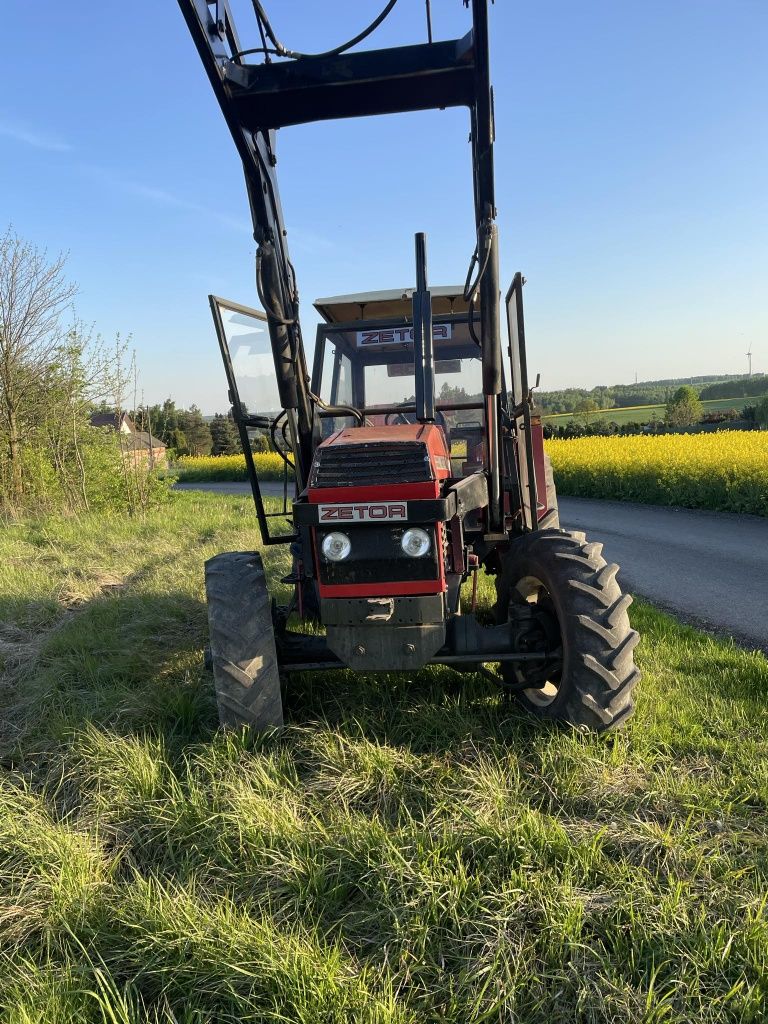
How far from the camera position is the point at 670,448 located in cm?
1555

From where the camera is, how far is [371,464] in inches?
119

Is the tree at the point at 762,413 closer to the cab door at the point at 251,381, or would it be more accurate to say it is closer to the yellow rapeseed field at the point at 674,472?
the yellow rapeseed field at the point at 674,472

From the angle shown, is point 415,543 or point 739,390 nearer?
point 415,543

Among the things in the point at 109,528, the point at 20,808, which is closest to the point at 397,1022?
the point at 20,808

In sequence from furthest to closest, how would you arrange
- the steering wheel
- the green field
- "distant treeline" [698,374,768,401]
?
1. "distant treeline" [698,374,768,401]
2. the green field
3. the steering wheel

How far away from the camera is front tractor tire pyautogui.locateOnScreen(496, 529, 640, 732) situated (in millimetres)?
3000

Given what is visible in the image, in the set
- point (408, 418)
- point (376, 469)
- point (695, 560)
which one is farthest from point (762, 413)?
point (376, 469)

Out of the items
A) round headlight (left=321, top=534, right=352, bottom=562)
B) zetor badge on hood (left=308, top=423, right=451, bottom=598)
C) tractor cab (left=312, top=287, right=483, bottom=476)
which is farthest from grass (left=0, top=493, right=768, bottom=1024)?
tractor cab (left=312, top=287, right=483, bottom=476)

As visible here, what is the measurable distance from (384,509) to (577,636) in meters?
1.04

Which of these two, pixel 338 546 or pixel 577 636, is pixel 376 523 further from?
pixel 577 636

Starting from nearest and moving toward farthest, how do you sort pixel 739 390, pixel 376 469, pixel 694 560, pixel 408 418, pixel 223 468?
pixel 376 469, pixel 408 418, pixel 694 560, pixel 223 468, pixel 739 390

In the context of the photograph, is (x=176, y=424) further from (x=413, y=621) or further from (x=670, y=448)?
(x=413, y=621)

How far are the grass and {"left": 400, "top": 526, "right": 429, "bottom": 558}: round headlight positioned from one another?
91 cm

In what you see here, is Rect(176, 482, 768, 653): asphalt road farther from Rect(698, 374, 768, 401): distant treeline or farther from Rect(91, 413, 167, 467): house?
Rect(698, 374, 768, 401): distant treeline
